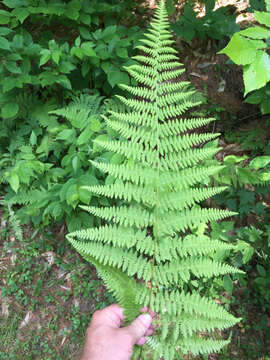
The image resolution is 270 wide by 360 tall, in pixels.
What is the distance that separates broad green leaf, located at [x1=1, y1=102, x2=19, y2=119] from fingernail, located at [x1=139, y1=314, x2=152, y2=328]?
2.42 m

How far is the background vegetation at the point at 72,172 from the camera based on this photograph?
2635 millimetres

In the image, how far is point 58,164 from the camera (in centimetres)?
334

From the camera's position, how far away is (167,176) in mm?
1567

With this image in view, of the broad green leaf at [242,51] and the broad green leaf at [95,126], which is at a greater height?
the broad green leaf at [242,51]

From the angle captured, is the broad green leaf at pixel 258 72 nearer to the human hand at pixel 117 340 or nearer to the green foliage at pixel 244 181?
the green foliage at pixel 244 181

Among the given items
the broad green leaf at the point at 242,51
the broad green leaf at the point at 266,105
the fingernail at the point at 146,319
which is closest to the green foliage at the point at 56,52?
the broad green leaf at the point at 266,105

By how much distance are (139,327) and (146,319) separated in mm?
56

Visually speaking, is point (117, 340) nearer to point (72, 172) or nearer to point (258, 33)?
point (72, 172)

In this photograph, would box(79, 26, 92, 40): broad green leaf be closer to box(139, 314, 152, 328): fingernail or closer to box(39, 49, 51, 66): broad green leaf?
box(39, 49, 51, 66): broad green leaf

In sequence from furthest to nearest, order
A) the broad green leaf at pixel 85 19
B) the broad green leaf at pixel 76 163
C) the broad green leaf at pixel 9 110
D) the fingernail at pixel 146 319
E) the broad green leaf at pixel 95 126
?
the broad green leaf at pixel 85 19 < the broad green leaf at pixel 9 110 < the broad green leaf at pixel 95 126 < the broad green leaf at pixel 76 163 < the fingernail at pixel 146 319

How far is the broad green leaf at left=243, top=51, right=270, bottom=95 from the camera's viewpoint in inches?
54.6

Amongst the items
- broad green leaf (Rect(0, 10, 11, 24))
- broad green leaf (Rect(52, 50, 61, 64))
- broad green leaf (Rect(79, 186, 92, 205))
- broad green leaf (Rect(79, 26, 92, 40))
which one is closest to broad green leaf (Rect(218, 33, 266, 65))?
broad green leaf (Rect(79, 186, 92, 205))

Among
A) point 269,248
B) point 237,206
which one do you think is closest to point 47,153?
point 237,206

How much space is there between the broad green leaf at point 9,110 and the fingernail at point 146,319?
2.42 metres
